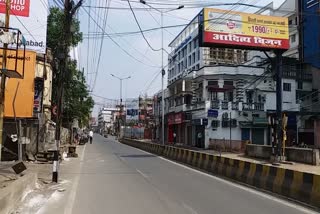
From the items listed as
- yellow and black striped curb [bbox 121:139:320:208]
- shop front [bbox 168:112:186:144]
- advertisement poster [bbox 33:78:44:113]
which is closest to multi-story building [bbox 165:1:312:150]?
shop front [bbox 168:112:186:144]

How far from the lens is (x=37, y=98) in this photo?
91.3 feet

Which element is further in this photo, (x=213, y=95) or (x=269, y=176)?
(x=213, y=95)

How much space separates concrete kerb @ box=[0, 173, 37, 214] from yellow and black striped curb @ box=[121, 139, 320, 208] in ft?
23.7

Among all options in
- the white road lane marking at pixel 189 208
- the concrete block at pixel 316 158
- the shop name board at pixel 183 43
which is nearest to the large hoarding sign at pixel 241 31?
the concrete block at pixel 316 158

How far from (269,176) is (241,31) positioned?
20167 millimetres

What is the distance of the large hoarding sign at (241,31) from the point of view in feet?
105

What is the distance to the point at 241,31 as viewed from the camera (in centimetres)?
3306

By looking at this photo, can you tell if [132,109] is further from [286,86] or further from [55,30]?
[55,30]

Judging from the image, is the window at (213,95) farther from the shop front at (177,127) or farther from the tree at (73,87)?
the tree at (73,87)

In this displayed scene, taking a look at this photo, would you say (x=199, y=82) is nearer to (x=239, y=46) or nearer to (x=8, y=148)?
(x=239, y=46)

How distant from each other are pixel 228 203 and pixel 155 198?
6.76 feet

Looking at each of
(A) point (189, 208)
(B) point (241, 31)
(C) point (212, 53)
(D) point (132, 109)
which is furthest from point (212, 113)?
(D) point (132, 109)

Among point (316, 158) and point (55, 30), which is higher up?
point (55, 30)

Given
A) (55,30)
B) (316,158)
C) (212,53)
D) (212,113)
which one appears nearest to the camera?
(316,158)
